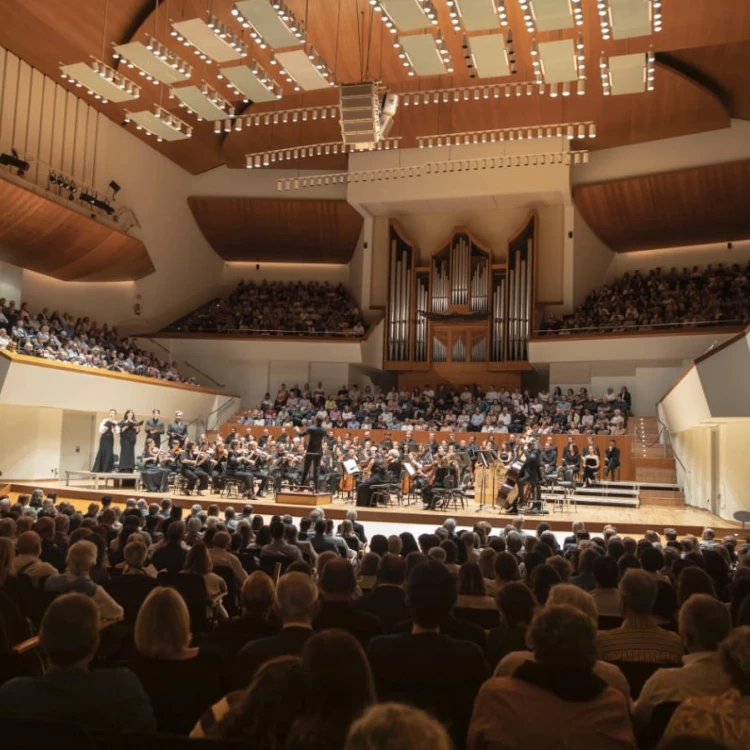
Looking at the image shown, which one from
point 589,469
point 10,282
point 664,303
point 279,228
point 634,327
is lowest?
point 589,469

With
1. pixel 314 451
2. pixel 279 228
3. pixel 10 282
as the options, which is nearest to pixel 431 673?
pixel 314 451

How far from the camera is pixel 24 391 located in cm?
1537

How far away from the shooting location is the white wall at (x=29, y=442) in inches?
653

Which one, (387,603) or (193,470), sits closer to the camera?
(387,603)

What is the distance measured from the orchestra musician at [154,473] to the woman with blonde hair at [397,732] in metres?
14.2

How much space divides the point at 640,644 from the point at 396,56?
13827 millimetres

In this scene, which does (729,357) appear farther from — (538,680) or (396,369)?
(396,369)

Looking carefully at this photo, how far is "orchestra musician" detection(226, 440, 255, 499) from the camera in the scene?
14.1 m

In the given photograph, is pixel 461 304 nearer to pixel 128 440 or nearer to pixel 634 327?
pixel 634 327

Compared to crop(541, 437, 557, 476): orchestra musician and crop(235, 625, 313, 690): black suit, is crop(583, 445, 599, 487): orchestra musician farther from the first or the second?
crop(235, 625, 313, 690): black suit

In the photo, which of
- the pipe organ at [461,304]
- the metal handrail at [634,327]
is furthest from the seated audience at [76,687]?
the pipe organ at [461,304]

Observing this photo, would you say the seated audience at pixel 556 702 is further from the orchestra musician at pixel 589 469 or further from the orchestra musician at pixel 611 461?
the orchestra musician at pixel 611 461

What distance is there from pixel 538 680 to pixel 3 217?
1714 cm

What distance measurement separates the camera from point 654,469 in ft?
57.3
